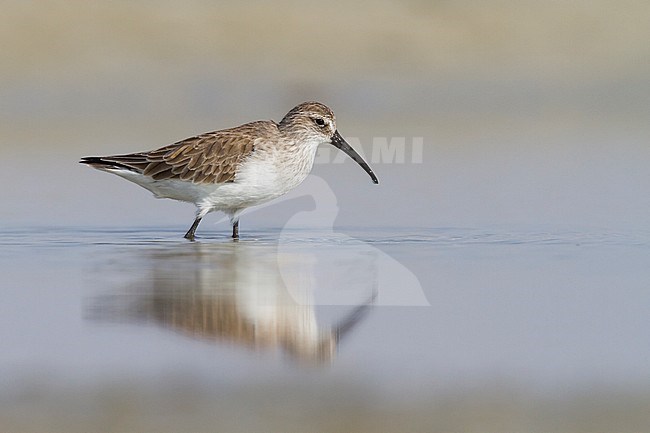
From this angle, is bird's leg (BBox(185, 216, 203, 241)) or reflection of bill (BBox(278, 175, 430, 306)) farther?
bird's leg (BBox(185, 216, 203, 241))

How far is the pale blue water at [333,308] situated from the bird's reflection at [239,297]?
0.02m

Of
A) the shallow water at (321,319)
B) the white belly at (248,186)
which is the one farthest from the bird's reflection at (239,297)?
the white belly at (248,186)

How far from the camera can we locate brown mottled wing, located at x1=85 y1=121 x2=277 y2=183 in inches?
415

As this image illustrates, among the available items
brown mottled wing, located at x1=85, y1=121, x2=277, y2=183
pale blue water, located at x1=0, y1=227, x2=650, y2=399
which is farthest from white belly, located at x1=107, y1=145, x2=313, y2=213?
pale blue water, located at x1=0, y1=227, x2=650, y2=399

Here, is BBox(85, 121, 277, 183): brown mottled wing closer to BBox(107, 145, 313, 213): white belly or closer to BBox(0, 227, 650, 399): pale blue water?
BBox(107, 145, 313, 213): white belly

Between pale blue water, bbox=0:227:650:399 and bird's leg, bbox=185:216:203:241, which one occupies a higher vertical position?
bird's leg, bbox=185:216:203:241

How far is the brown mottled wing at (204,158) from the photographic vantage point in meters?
10.5

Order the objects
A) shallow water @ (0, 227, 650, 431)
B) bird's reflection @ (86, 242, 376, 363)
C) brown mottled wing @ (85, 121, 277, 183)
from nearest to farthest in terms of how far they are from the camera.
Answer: shallow water @ (0, 227, 650, 431) < bird's reflection @ (86, 242, 376, 363) < brown mottled wing @ (85, 121, 277, 183)

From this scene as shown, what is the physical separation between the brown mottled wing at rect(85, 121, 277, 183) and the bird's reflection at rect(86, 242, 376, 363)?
43.1 inches

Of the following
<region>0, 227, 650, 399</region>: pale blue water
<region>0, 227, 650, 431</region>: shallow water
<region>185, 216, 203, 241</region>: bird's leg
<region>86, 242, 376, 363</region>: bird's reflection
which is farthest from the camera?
<region>185, 216, 203, 241</region>: bird's leg

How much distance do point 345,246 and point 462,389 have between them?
3815 millimetres

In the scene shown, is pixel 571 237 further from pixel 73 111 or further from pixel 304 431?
pixel 73 111

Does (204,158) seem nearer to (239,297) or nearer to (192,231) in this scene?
(192,231)

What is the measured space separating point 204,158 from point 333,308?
340cm
